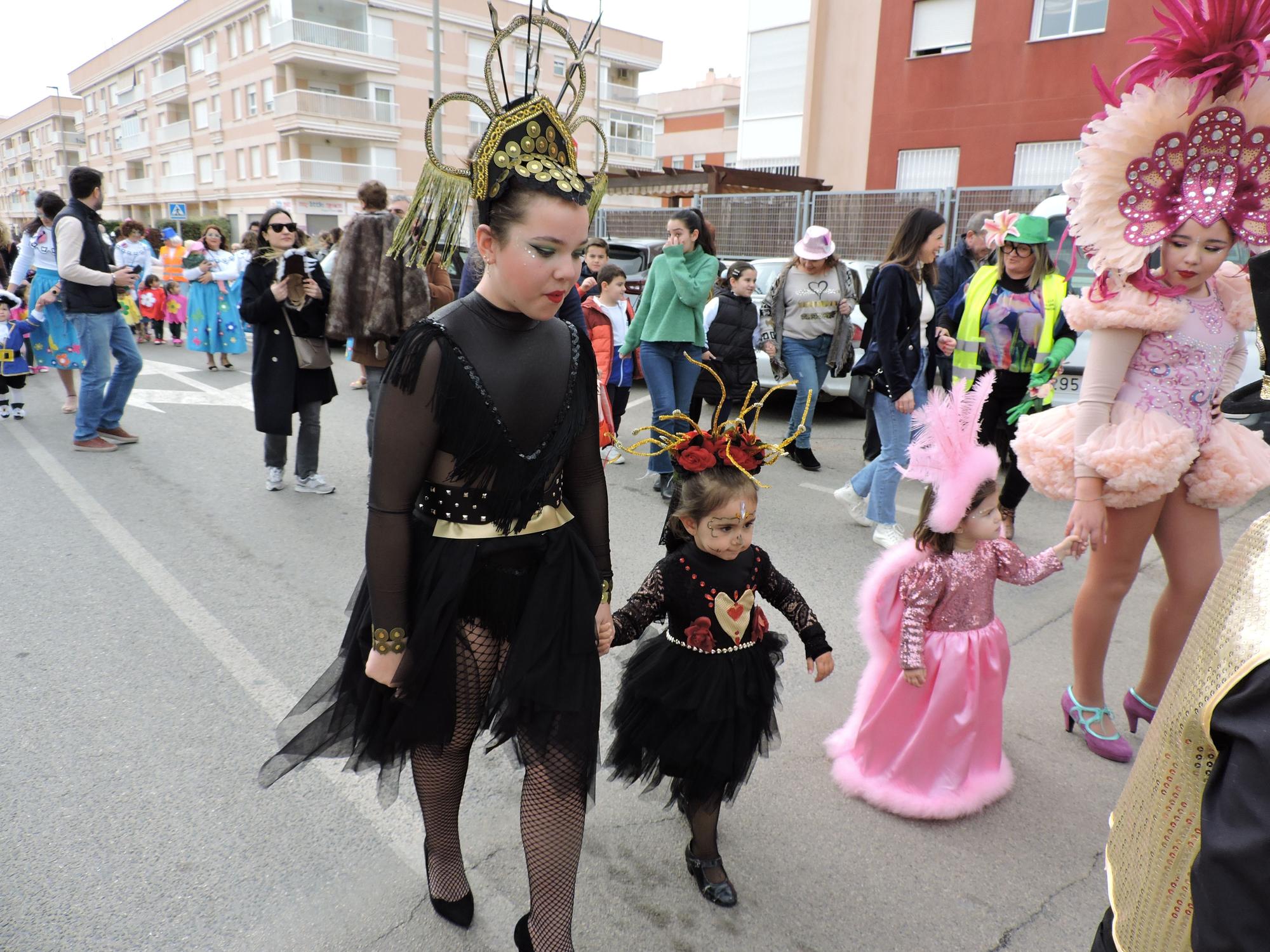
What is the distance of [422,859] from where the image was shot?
8.39ft

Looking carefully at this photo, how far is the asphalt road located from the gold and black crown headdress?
175 centimetres

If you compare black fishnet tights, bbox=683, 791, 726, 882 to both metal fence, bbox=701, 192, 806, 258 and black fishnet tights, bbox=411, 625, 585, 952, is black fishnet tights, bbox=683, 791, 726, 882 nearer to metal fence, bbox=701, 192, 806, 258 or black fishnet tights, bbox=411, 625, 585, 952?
black fishnet tights, bbox=411, 625, 585, 952

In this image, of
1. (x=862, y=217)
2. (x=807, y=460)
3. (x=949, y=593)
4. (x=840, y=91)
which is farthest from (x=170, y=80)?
(x=949, y=593)

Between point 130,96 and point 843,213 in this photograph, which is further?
point 130,96

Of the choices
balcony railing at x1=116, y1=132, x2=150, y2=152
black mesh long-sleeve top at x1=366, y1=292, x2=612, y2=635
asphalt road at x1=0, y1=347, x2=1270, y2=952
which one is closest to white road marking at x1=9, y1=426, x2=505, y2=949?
asphalt road at x1=0, y1=347, x2=1270, y2=952

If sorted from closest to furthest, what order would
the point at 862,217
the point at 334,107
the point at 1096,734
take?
1. the point at 1096,734
2. the point at 862,217
3. the point at 334,107

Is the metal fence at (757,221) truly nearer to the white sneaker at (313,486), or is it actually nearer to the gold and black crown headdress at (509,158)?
the white sneaker at (313,486)

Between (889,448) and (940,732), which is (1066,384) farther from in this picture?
(940,732)

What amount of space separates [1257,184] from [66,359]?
9045 mm

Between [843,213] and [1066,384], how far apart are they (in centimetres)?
816

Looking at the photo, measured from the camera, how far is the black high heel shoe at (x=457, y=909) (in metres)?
2.26

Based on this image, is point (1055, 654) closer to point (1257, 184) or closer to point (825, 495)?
point (1257, 184)

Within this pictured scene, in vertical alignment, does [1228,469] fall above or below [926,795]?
above

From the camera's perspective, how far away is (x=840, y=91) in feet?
66.8
